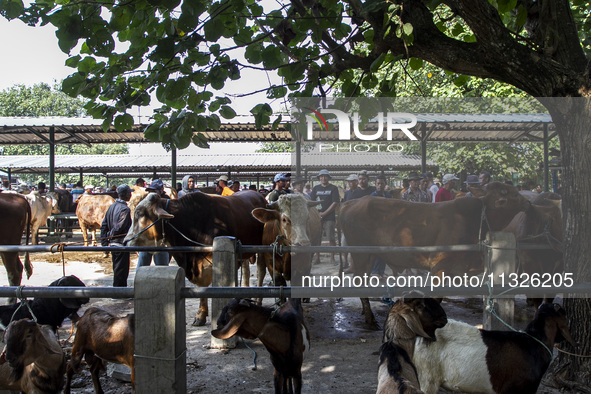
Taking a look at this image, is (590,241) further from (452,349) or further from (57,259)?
(57,259)

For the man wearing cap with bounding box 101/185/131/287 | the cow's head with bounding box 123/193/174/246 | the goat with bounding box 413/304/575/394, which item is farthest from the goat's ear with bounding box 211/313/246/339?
the man wearing cap with bounding box 101/185/131/287

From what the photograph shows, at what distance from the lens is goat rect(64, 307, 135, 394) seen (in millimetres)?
3555

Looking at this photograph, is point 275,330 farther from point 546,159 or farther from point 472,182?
point 546,159

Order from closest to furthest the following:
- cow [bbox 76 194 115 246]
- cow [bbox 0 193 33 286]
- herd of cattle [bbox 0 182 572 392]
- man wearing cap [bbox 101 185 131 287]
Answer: herd of cattle [bbox 0 182 572 392] < man wearing cap [bbox 101 185 131 287] < cow [bbox 0 193 33 286] < cow [bbox 76 194 115 246]

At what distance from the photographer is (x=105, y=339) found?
363 centimetres

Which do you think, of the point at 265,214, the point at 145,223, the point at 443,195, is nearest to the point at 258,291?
the point at 443,195

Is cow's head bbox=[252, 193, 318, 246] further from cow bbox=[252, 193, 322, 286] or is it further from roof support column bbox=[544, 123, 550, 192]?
roof support column bbox=[544, 123, 550, 192]

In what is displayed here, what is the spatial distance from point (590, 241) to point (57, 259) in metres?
12.7

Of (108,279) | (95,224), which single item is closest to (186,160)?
(95,224)

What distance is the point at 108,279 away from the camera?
34.2 feet

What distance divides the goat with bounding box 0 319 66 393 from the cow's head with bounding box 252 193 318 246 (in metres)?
2.72

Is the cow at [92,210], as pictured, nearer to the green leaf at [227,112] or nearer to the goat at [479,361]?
the green leaf at [227,112]

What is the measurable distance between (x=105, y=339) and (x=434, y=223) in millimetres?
3219

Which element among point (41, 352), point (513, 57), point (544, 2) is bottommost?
point (41, 352)
